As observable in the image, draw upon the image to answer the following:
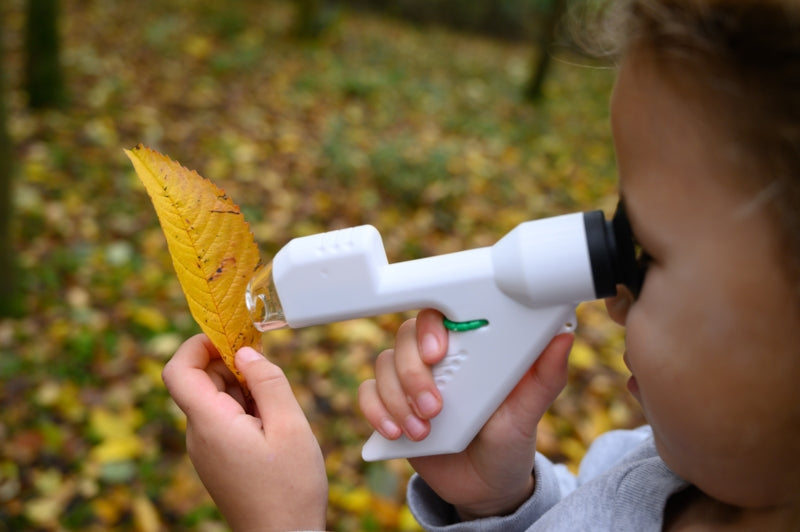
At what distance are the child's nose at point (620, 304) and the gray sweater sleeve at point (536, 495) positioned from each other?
0.44 meters

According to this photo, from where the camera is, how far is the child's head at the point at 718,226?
665 mm

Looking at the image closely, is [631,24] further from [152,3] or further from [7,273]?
[152,3]

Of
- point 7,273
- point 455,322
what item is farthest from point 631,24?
point 7,273

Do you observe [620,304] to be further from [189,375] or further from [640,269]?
[189,375]

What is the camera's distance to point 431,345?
959 mm

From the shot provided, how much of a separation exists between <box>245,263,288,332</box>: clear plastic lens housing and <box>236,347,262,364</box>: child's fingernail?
0.04 meters

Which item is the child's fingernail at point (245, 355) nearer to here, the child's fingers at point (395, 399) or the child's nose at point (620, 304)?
the child's fingers at point (395, 399)

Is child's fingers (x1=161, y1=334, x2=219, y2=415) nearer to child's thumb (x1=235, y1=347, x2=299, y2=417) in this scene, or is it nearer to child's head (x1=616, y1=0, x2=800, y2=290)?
child's thumb (x1=235, y1=347, x2=299, y2=417)

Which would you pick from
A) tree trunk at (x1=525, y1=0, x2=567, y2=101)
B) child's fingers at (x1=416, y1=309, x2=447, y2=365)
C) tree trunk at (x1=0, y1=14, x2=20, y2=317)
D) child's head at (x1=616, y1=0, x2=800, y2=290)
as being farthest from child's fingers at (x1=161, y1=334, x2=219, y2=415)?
tree trunk at (x1=525, y1=0, x2=567, y2=101)

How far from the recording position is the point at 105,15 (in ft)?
21.2

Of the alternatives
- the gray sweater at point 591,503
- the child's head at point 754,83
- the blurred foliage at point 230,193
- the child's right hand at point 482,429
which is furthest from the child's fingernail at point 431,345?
the blurred foliage at point 230,193

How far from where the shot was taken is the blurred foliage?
238 centimetres

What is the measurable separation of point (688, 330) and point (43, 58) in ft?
15.7

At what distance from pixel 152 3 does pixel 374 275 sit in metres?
7.23
